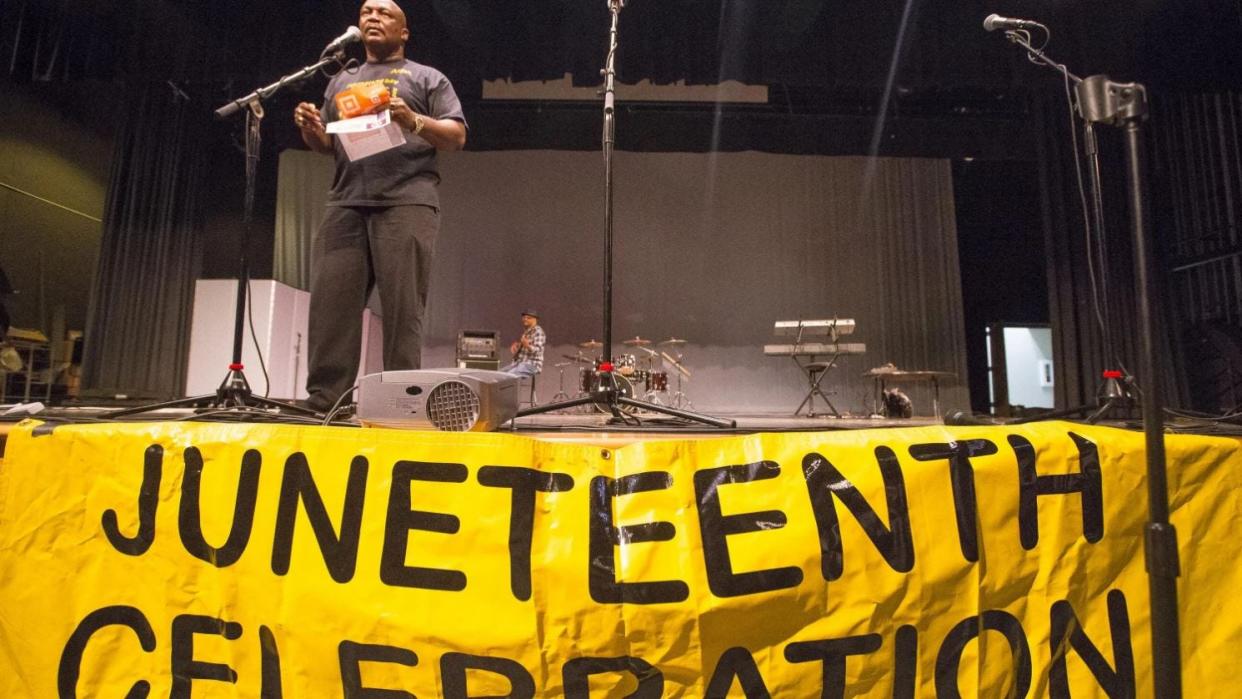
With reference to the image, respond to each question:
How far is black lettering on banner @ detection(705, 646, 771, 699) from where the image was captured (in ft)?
2.95

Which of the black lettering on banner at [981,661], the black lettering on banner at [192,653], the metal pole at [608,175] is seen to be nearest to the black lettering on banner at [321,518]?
the black lettering on banner at [192,653]

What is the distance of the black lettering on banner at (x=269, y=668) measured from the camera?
917 millimetres

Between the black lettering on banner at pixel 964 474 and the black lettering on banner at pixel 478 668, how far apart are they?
698 millimetres

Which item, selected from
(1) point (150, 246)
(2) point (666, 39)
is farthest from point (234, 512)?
(1) point (150, 246)

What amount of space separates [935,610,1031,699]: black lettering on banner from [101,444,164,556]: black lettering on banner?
125 centimetres

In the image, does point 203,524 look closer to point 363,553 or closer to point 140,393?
point 363,553

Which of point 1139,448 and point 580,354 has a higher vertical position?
point 580,354

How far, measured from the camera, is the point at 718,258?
797 cm

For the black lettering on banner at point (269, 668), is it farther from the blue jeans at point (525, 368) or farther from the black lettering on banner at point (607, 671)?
the blue jeans at point (525, 368)

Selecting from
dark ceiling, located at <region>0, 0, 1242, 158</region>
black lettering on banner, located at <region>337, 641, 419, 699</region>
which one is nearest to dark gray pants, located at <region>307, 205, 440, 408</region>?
black lettering on banner, located at <region>337, 641, 419, 699</region>

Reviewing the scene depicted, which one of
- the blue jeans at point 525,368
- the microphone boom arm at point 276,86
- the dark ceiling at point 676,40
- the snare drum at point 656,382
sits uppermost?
the dark ceiling at point 676,40

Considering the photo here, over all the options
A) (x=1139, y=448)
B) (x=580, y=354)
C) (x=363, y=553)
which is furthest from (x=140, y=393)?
(x=1139, y=448)

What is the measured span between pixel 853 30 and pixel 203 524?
512 cm

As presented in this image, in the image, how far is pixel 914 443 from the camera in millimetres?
1010
